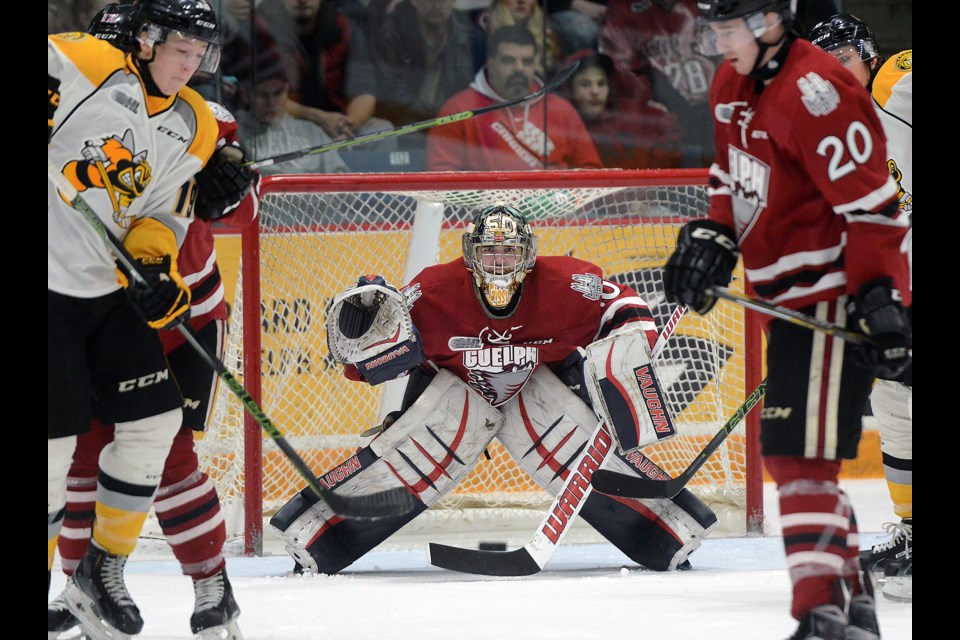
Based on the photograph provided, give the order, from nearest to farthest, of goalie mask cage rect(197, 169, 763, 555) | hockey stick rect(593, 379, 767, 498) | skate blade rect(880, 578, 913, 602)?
skate blade rect(880, 578, 913, 602) < hockey stick rect(593, 379, 767, 498) < goalie mask cage rect(197, 169, 763, 555)

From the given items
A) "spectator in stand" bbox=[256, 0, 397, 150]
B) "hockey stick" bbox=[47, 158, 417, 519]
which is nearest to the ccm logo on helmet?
"hockey stick" bbox=[47, 158, 417, 519]

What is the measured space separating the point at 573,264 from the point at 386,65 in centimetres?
174

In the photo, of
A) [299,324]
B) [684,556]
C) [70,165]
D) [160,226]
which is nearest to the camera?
[70,165]

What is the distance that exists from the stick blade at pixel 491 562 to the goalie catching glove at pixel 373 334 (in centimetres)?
43

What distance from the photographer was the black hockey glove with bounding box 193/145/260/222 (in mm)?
2471

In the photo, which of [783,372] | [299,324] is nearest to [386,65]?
[299,324]

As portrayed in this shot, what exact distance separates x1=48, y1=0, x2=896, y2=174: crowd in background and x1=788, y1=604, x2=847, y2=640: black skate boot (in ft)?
9.65

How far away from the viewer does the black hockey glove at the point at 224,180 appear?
2.47 m

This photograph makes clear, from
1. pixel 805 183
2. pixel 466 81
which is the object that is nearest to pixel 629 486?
pixel 805 183

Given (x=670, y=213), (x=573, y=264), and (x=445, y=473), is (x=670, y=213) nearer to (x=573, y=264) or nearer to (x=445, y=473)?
(x=573, y=264)

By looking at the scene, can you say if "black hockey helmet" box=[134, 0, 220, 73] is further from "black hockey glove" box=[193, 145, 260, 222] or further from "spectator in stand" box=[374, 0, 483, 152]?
"spectator in stand" box=[374, 0, 483, 152]

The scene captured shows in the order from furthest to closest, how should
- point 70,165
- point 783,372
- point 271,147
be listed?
point 271,147 → point 70,165 → point 783,372

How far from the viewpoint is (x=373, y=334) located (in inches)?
118

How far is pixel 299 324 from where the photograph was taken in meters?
3.91
